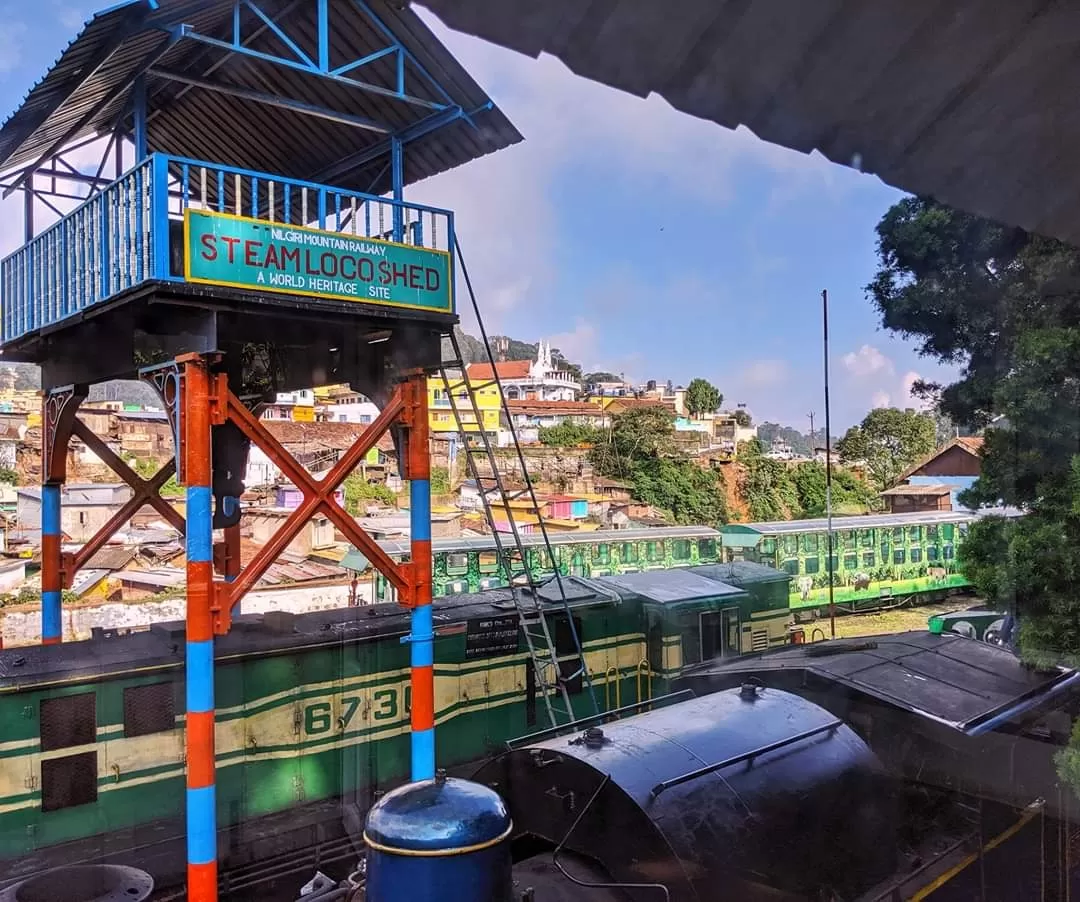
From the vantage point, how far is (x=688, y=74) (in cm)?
193

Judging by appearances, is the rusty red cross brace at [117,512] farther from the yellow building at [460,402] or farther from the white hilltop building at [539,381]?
the white hilltop building at [539,381]

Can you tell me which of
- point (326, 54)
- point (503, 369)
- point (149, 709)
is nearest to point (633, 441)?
point (503, 369)

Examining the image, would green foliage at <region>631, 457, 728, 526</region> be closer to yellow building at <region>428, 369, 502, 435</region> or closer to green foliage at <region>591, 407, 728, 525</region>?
green foliage at <region>591, 407, 728, 525</region>

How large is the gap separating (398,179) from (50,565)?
549 cm

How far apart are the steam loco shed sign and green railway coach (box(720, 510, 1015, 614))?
14411 mm

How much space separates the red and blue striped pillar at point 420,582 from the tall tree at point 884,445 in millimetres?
10363

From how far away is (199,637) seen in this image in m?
6.13

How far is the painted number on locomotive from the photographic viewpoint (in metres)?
8.16

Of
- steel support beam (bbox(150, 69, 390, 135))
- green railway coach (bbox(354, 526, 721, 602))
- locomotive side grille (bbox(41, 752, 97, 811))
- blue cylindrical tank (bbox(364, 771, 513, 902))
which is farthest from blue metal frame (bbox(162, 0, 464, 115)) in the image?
green railway coach (bbox(354, 526, 721, 602))

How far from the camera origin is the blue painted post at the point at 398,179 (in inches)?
292

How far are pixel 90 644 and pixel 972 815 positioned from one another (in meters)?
7.25

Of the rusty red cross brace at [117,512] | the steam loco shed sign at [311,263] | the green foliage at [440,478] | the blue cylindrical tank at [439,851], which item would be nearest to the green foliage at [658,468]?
the green foliage at [440,478]

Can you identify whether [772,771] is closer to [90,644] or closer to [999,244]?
[999,244]

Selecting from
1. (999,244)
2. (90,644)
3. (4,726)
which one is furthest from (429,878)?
Result: (90,644)
